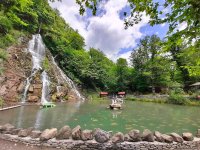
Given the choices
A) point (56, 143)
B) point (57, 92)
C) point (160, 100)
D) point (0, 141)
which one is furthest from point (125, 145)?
point (160, 100)

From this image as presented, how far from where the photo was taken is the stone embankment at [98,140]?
6.41m

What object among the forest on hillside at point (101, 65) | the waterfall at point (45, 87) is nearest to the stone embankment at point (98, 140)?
the waterfall at point (45, 87)

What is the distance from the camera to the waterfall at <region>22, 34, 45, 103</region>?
69.1 feet

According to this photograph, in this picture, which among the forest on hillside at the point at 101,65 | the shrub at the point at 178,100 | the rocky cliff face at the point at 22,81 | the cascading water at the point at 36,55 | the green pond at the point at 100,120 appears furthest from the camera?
the forest on hillside at the point at 101,65

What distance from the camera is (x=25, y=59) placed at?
75.6 feet

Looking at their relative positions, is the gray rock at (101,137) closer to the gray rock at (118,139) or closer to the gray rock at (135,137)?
the gray rock at (118,139)

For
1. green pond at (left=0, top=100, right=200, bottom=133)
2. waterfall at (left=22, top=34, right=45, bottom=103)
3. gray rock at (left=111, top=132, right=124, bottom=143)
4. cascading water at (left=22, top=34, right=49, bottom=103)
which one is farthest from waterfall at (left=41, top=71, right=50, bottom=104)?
gray rock at (left=111, top=132, right=124, bottom=143)

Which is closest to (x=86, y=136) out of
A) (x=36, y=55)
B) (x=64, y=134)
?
(x=64, y=134)

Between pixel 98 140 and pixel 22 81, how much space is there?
53.9 feet

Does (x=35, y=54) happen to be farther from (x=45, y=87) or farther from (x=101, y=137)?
(x=101, y=137)

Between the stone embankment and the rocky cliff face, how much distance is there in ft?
37.7

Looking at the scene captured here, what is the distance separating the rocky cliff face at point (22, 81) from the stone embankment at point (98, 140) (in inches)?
452

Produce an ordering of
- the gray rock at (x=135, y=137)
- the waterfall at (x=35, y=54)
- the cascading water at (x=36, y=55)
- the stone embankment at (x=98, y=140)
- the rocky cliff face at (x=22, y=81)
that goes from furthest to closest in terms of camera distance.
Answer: the cascading water at (x=36, y=55) < the waterfall at (x=35, y=54) < the rocky cliff face at (x=22, y=81) < the gray rock at (x=135, y=137) < the stone embankment at (x=98, y=140)

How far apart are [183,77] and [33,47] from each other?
29.0m
